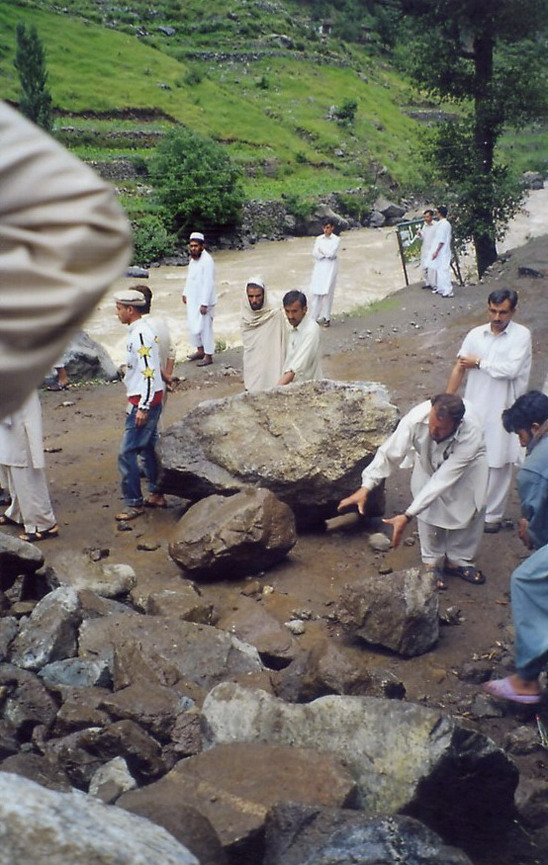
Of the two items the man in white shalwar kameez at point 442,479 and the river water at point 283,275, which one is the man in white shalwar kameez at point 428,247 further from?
the man in white shalwar kameez at point 442,479

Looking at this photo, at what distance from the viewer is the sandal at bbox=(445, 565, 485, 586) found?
5.76 m

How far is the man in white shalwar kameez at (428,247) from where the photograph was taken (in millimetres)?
14766

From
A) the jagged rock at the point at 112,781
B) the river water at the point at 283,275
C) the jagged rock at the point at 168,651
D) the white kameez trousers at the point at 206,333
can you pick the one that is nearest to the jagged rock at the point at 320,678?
the jagged rock at the point at 168,651

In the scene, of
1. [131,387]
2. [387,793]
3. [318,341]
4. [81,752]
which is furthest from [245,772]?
[318,341]

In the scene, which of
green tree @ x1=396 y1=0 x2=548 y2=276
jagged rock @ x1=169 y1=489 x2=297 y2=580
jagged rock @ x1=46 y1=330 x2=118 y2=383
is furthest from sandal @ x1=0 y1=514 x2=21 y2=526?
green tree @ x1=396 y1=0 x2=548 y2=276

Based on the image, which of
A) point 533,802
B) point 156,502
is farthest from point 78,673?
point 156,502

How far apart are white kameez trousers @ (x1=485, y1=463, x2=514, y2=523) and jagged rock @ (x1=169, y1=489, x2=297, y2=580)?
142 centimetres

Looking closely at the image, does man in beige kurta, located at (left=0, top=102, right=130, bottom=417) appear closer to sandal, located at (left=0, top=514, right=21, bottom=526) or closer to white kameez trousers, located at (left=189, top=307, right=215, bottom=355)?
sandal, located at (left=0, top=514, right=21, bottom=526)

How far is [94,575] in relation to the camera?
5.61m

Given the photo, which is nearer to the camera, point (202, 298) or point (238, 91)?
point (202, 298)

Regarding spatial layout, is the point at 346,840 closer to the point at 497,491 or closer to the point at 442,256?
the point at 497,491

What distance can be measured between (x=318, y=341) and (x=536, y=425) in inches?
98.3

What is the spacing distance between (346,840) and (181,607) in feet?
9.32

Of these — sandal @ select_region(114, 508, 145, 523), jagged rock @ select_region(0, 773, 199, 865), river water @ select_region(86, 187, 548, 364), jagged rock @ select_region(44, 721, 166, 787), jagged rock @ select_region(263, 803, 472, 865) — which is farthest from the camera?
river water @ select_region(86, 187, 548, 364)
